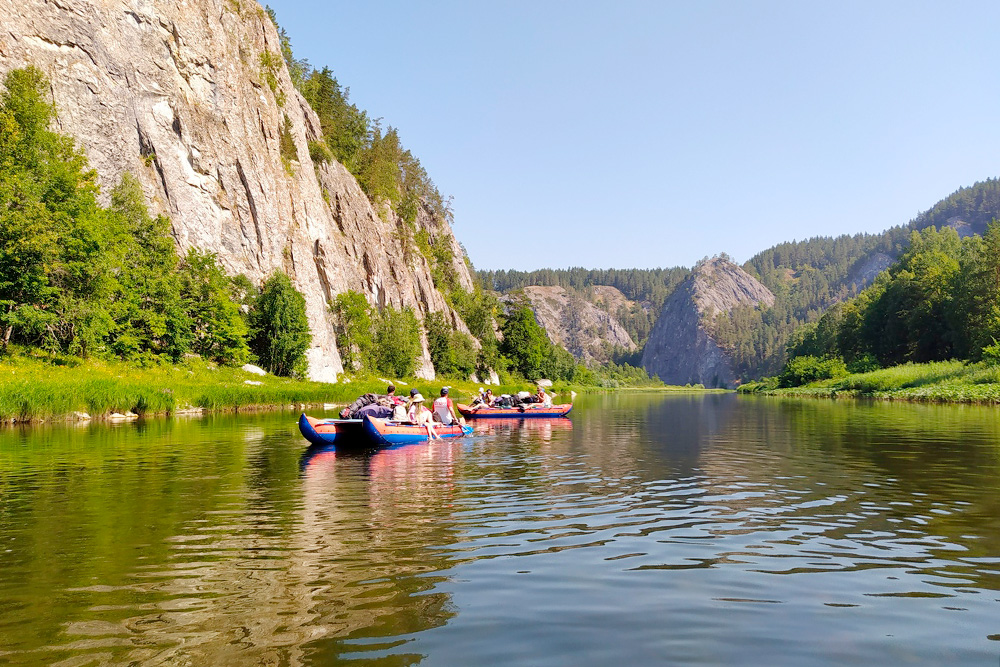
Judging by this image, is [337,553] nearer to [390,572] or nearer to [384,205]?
[390,572]

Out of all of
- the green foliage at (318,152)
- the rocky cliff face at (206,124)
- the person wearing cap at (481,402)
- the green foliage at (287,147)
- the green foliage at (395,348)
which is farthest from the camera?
the green foliage at (318,152)

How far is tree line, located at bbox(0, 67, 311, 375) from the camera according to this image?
40.2 metres

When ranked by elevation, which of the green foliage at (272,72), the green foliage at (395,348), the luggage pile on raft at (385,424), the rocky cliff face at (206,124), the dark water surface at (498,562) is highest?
the green foliage at (272,72)

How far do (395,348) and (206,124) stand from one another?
30847mm

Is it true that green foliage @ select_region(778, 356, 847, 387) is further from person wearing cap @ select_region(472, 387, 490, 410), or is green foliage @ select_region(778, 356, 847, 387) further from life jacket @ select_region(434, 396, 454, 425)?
life jacket @ select_region(434, 396, 454, 425)

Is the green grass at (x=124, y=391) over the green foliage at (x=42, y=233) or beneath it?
beneath

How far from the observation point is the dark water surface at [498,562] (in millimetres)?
→ 6422

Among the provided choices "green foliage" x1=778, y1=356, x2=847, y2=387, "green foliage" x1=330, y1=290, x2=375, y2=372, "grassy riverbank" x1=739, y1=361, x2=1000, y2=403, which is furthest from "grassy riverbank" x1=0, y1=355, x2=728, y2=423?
"green foliage" x1=778, y1=356, x2=847, y2=387

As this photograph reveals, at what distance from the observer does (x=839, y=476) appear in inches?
680

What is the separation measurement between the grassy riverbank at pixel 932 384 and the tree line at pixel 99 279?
55873 mm

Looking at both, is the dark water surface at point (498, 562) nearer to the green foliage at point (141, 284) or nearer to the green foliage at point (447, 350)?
the green foliage at point (141, 284)

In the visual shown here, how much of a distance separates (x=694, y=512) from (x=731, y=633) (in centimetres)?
646

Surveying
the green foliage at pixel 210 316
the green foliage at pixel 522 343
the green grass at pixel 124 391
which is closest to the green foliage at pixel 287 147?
the green foliage at pixel 210 316

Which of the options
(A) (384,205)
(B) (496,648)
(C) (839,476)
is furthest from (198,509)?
(A) (384,205)
